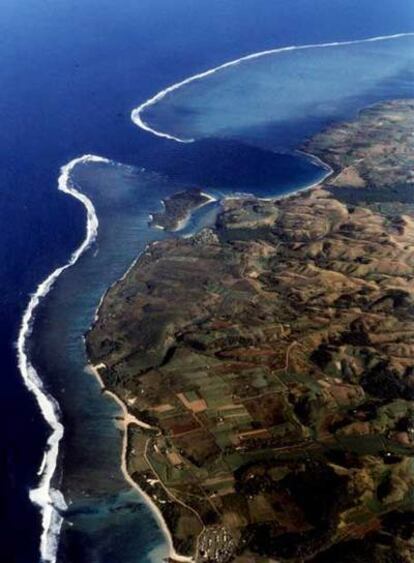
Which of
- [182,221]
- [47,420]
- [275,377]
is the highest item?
[182,221]

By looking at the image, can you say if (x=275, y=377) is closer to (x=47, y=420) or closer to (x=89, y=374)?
(x=89, y=374)

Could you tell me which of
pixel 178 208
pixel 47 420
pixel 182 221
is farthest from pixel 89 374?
pixel 178 208

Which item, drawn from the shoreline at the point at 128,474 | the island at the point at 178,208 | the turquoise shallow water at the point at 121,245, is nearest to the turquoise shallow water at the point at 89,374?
the turquoise shallow water at the point at 121,245

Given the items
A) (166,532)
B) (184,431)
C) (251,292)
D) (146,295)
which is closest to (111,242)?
(146,295)

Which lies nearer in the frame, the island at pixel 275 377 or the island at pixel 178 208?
the island at pixel 275 377

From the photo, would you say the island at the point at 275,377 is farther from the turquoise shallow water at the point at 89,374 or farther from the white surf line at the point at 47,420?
the white surf line at the point at 47,420

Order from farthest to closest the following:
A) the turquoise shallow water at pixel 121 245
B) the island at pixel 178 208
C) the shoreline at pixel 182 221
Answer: the island at pixel 178 208, the shoreline at pixel 182 221, the turquoise shallow water at pixel 121 245

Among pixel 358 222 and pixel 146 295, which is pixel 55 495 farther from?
pixel 358 222
